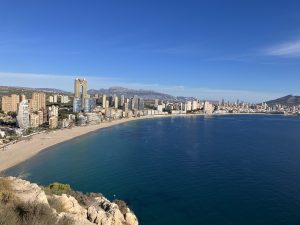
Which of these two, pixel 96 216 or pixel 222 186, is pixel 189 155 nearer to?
pixel 222 186

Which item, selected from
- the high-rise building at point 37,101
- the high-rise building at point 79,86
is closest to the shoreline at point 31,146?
the high-rise building at point 37,101

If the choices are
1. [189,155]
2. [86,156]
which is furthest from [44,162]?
[189,155]

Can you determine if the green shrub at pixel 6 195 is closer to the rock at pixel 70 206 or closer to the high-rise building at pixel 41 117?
the rock at pixel 70 206

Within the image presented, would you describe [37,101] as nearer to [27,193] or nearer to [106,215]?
[106,215]

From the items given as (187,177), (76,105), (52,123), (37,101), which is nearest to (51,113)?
(52,123)

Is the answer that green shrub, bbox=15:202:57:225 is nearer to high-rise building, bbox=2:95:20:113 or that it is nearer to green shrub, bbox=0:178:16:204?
green shrub, bbox=0:178:16:204
